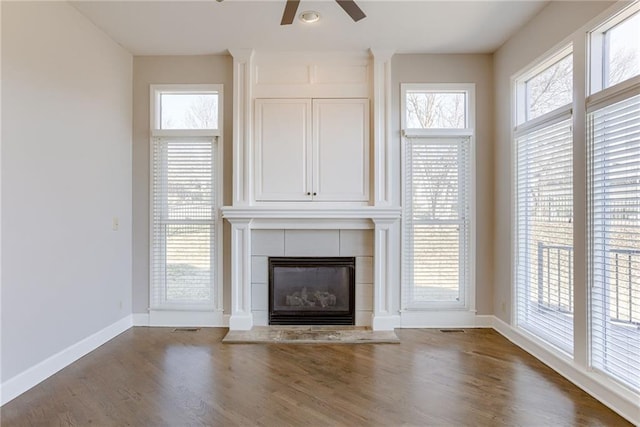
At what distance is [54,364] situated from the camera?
9.16ft

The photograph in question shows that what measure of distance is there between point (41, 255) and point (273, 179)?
6.82 ft

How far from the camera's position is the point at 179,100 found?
4.03 metres

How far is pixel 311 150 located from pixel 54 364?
114 inches

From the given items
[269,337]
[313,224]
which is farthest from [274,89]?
[269,337]

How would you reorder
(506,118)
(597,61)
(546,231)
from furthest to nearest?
1. (506,118)
2. (546,231)
3. (597,61)

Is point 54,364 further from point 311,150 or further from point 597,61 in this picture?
point 597,61

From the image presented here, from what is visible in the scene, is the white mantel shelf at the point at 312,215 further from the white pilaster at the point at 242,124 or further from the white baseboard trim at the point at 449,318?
the white baseboard trim at the point at 449,318

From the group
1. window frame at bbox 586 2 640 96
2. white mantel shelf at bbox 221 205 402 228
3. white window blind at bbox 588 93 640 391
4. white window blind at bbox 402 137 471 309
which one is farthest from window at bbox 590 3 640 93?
white mantel shelf at bbox 221 205 402 228

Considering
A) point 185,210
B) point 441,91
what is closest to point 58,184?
point 185,210

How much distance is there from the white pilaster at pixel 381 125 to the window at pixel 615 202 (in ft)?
5.69

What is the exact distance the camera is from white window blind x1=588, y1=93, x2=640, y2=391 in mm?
2193

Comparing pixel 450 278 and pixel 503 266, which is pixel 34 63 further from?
pixel 503 266

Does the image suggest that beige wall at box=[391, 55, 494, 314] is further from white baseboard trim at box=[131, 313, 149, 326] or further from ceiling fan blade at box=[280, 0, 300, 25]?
white baseboard trim at box=[131, 313, 149, 326]

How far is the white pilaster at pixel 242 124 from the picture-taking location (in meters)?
3.78
